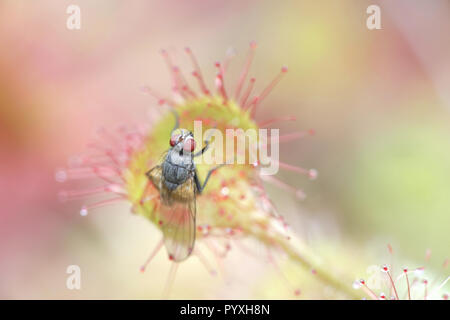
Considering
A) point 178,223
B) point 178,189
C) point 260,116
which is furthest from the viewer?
point 260,116

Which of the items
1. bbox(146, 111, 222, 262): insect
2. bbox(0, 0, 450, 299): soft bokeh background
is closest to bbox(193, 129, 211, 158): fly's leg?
bbox(146, 111, 222, 262): insect

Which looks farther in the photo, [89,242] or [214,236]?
[89,242]

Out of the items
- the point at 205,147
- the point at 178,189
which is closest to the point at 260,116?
the point at 205,147

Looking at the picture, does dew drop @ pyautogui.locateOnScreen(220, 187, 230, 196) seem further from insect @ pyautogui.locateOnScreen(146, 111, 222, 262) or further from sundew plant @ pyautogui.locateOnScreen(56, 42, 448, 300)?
insect @ pyautogui.locateOnScreen(146, 111, 222, 262)

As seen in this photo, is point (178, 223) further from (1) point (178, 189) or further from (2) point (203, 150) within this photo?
(2) point (203, 150)
